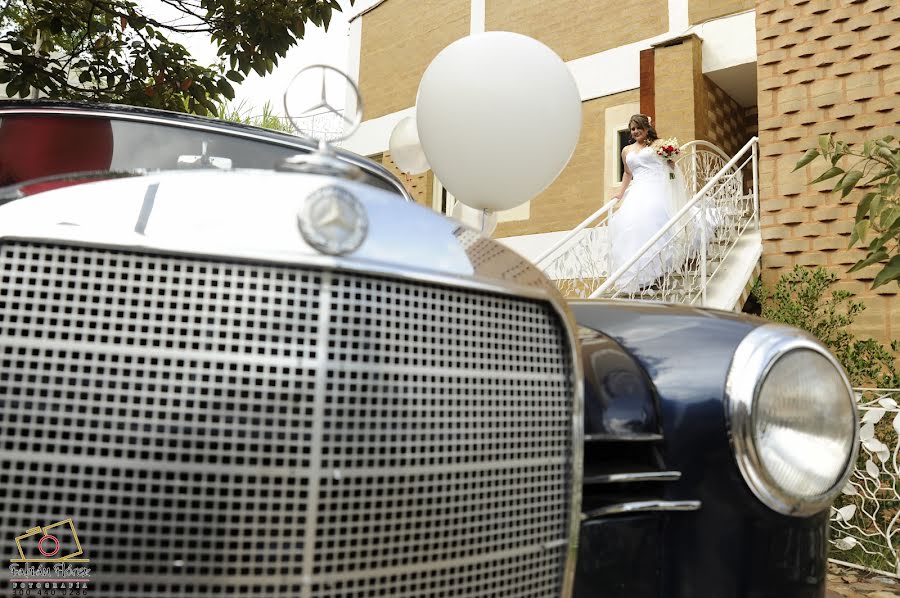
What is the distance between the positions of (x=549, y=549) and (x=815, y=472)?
1.77 feet

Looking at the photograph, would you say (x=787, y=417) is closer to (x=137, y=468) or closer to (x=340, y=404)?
(x=340, y=404)

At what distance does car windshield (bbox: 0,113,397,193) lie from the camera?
1856 millimetres

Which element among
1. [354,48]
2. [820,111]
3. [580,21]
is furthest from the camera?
[354,48]

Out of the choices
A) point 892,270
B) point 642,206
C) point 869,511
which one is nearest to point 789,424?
point 892,270

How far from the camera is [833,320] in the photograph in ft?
17.1

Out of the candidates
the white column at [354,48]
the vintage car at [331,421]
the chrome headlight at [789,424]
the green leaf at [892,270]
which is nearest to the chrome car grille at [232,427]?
the vintage car at [331,421]

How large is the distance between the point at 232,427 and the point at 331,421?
13cm

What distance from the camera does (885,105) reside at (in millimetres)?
5887

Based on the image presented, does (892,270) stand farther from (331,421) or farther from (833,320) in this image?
(331,421)

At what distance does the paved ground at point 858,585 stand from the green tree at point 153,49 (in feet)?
14.8

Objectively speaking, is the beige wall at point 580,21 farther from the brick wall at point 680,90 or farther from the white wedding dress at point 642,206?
the white wedding dress at point 642,206

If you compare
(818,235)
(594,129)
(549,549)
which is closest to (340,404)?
(549,549)

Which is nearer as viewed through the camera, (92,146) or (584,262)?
(92,146)

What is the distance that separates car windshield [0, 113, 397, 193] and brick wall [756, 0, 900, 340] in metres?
5.82
